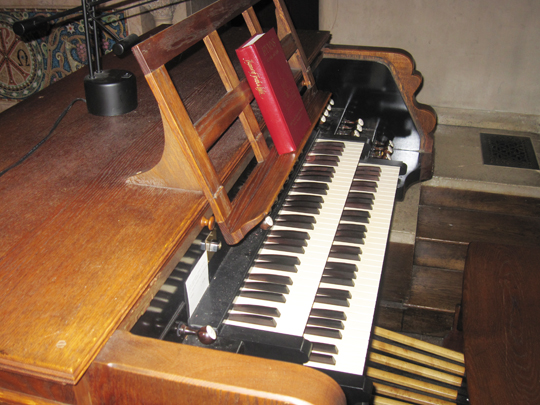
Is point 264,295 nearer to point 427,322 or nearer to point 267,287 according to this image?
point 267,287

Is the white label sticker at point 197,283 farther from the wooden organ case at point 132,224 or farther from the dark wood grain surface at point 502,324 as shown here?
the dark wood grain surface at point 502,324

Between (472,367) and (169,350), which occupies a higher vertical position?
(169,350)

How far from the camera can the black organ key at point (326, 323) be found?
1.29 meters

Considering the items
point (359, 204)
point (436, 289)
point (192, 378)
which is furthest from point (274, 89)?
point (436, 289)

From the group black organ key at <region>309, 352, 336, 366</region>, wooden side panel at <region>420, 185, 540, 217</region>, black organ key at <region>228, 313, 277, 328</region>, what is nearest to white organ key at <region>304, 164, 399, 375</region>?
black organ key at <region>309, 352, 336, 366</region>

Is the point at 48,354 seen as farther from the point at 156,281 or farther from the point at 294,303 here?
the point at 294,303

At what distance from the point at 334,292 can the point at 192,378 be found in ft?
2.21

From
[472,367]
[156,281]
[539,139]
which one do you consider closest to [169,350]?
[156,281]

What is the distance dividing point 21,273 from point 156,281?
0.91 feet

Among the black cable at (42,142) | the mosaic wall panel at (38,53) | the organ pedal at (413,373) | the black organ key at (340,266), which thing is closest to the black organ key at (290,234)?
the black organ key at (340,266)

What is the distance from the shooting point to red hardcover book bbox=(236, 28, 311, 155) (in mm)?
1448

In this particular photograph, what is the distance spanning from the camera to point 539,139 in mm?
3566

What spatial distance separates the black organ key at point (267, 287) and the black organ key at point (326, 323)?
110 millimetres

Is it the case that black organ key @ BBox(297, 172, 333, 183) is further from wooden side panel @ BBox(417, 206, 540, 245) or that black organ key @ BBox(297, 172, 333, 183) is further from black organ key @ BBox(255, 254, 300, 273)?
wooden side panel @ BBox(417, 206, 540, 245)
